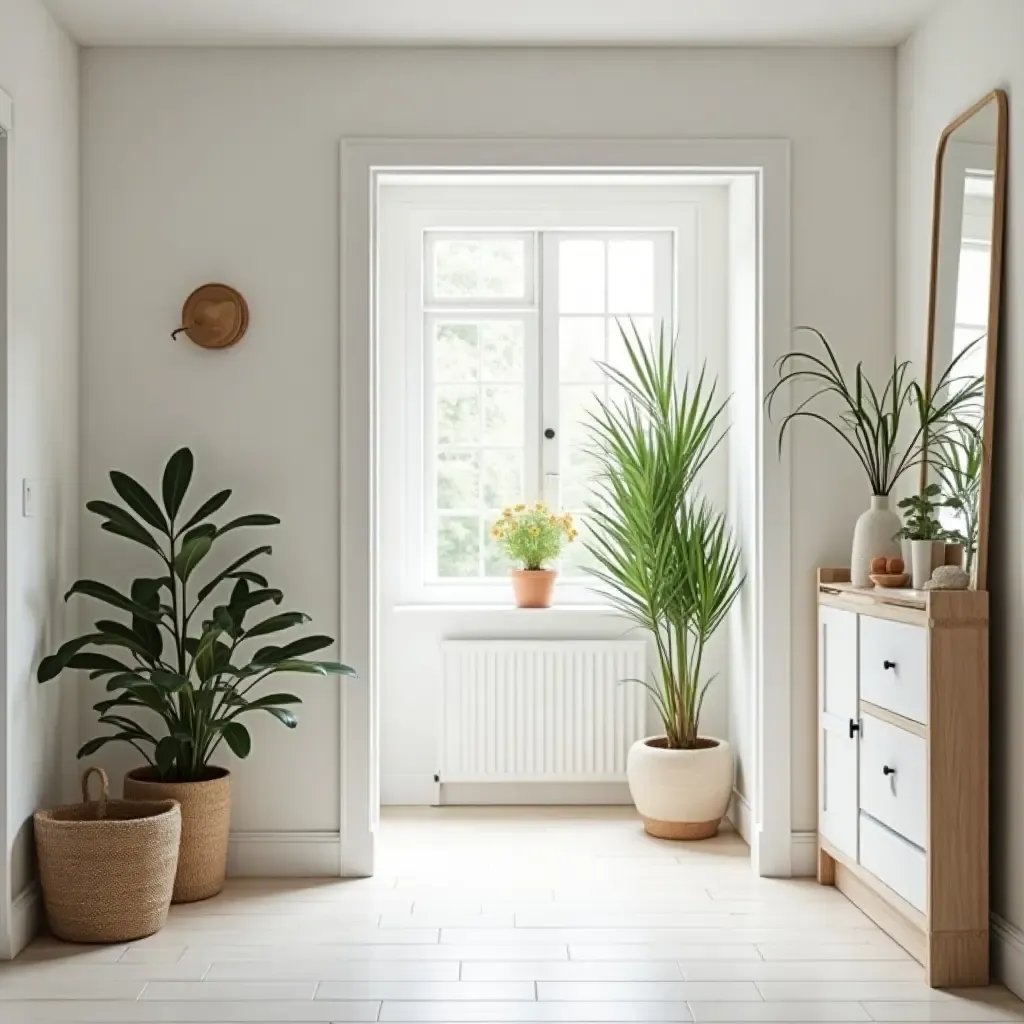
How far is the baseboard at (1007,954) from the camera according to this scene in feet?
10.3

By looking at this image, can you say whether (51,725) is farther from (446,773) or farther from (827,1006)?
(827,1006)

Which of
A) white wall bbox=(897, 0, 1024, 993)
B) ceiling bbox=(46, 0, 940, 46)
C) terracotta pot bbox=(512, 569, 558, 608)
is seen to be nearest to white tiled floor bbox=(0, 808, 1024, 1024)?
white wall bbox=(897, 0, 1024, 993)

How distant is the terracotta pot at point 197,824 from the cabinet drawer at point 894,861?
1.88m

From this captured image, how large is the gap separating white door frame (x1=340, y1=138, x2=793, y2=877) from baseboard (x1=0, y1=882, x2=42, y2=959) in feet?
3.09

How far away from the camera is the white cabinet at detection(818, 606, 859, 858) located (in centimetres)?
373

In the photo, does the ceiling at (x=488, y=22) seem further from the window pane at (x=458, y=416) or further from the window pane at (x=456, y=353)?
the window pane at (x=458, y=416)

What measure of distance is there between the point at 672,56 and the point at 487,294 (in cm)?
140

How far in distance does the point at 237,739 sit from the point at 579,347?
2.31 m

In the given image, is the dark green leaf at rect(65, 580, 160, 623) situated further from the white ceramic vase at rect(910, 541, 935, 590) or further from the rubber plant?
the white ceramic vase at rect(910, 541, 935, 590)

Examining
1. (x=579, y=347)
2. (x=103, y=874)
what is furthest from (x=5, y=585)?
(x=579, y=347)

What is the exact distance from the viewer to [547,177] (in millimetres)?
4223

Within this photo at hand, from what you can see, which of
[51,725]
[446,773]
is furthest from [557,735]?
[51,725]

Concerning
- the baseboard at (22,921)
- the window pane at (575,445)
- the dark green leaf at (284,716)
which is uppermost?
the window pane at (575,445)

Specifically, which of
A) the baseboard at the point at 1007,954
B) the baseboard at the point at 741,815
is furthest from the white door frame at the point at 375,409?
the baseboard at the point at 1007,954
